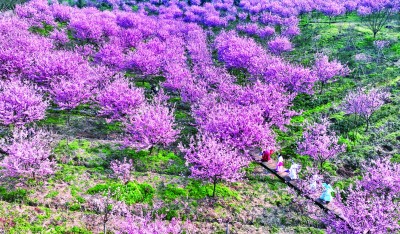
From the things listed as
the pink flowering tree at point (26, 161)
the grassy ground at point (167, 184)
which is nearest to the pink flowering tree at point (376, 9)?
the grassy ground at point (167, 184)

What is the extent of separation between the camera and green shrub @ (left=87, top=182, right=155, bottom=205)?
2112cm

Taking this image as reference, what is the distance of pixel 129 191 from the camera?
2172 centimetres

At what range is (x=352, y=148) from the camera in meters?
29.2

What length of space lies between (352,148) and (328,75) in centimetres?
1133

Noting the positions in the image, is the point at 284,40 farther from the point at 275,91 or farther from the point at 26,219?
the point at 26,219

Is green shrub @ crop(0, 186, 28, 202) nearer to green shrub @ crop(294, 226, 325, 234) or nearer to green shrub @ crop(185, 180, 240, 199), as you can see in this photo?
green shrub @ crop(185, 180, 240, 199)

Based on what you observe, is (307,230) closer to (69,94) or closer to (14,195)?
(14,195)

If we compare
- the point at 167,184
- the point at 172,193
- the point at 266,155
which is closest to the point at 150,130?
the point at 167,184

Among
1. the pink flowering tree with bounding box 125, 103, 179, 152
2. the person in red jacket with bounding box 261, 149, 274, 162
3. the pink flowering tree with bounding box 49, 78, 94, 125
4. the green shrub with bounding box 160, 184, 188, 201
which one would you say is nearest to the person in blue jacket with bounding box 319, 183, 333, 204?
the person in red jacket with bounding box 261, 149, 274, 162

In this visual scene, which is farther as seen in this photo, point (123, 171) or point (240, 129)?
point (240, 129)

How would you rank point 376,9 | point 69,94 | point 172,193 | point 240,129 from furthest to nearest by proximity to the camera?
point 376,9 → point 69,94 → point 240,129 → point 172,193

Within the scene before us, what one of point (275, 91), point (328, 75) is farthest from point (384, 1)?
point (275, 91)

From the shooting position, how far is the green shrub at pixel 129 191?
69.3 ft

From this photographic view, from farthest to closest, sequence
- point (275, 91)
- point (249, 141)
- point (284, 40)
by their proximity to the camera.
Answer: point (284, 40) < point (275, 91) < point (249, 141)
